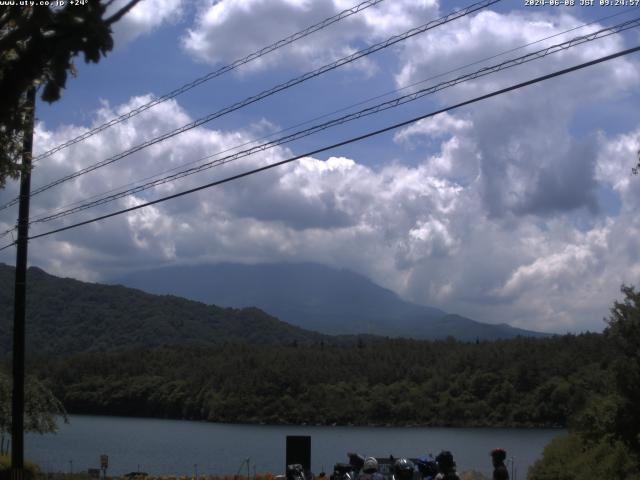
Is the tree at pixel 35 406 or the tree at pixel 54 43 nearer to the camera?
the tree at pixel 54 43

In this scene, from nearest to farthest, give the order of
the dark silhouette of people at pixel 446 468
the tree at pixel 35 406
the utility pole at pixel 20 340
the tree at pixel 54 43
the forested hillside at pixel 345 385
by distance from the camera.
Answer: the tree at pixel 54 43
the dark silhouette of people at pixel 446 468
the utility pole at pixel 20 340
the tree at pixel 35 406
the forested hillside at pixel 345 385

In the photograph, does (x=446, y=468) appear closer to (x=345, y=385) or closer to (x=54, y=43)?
(x=54, y=43)

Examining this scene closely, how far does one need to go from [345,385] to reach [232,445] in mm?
37747

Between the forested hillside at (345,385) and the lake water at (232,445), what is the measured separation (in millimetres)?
4468

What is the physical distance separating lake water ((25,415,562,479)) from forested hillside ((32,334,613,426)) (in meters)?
4.47

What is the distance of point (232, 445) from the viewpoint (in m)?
75.0

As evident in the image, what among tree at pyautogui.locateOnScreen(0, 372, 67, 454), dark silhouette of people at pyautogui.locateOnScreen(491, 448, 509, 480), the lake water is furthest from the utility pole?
the lake water

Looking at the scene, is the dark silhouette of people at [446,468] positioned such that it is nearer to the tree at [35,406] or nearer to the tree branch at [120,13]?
the tree branch at [120,13]

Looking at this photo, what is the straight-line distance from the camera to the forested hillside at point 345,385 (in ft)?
330

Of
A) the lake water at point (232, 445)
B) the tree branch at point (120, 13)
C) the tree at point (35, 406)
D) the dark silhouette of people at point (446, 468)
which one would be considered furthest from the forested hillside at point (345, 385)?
the tree branch at point (120, 13)

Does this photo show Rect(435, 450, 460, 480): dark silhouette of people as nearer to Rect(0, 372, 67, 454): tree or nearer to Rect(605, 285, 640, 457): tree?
Rect(605, 285, 640, 457): tree

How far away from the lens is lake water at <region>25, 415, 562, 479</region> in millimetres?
57125

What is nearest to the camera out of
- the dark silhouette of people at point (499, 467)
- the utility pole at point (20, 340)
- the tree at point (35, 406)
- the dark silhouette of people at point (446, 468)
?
the dark silhouette of people at point (446, 468)

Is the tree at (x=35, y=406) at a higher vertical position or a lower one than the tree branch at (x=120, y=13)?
lower
